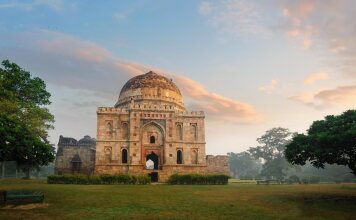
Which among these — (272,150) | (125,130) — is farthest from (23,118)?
(272,150)

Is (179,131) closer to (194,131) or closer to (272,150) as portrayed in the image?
(194,131)

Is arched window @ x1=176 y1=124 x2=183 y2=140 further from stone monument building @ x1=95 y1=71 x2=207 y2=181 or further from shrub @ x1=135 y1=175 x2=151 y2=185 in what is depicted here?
shrub @ x1=135 y1=175 x2=151 y2=185

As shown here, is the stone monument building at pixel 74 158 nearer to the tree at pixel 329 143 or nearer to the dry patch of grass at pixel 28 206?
the dry patch of grass at pixel 28 206

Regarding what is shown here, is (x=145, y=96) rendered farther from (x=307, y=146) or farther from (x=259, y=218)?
(x=259, y=218)

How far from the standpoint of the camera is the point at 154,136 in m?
46.4

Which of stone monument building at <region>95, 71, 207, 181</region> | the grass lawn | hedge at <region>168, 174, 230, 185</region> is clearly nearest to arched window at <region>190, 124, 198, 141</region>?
stone monument building at <region>95, 71, 207, 181</region>

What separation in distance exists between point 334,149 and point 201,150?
26.4 metres

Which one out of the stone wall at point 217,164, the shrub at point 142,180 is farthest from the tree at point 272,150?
the shrub at point 142,180

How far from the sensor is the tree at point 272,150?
81.9 m

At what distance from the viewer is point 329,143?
22.0m

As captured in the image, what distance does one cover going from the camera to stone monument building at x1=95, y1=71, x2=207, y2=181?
146 ft

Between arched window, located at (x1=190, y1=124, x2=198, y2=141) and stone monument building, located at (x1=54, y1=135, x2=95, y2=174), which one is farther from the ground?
arched window, located at (x1=190, y1=124, x2=198, y2=141)

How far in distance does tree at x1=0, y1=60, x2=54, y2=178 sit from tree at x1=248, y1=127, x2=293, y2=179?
60.7 m

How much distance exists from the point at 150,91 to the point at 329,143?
32959 millimetres
